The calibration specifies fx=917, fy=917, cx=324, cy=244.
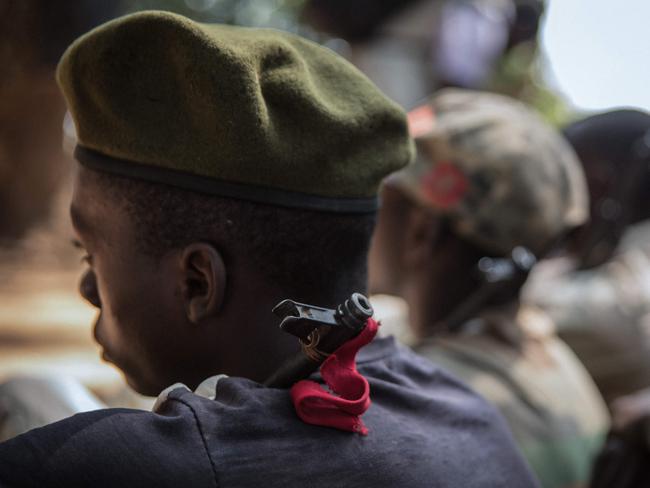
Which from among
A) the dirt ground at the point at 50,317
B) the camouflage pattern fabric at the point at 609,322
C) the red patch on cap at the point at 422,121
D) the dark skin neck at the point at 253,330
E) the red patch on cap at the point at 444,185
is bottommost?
the dirt ground at the point at 50,317

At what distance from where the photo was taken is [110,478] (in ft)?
3.87

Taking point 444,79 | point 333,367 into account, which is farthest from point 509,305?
point 444,79

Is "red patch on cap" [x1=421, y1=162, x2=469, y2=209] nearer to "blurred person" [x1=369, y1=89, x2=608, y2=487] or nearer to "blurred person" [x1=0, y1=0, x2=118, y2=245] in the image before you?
"blurred person" [x1=369, y1=89, x2=608, y2=487]

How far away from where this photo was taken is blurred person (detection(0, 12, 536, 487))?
137cm

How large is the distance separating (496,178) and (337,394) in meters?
1.42

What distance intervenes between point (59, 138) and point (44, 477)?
28.6ft

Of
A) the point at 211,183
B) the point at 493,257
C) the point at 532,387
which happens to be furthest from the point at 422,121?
the point at 211,183

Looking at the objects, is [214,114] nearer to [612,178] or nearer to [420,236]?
[420,236]

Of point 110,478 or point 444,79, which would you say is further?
point 444,79

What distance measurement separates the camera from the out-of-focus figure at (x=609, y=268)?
3617 mm

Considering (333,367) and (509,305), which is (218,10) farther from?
(333,367)

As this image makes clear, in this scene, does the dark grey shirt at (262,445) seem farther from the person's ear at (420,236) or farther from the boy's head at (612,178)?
the boy's head at (612,178)

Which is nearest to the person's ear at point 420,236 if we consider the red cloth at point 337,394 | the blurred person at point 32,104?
the red cloth at point 337,394

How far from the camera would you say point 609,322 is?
3.63 m
